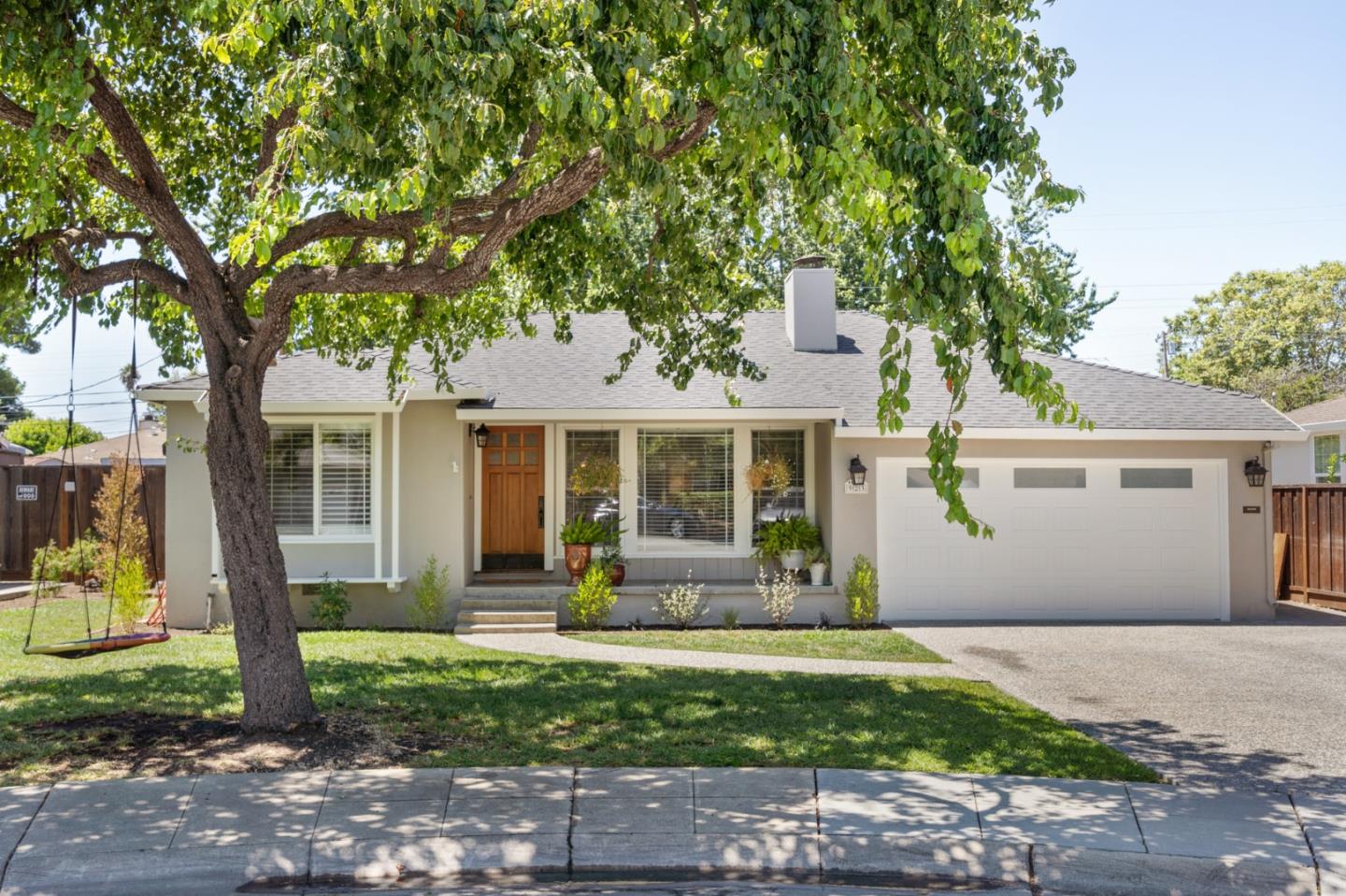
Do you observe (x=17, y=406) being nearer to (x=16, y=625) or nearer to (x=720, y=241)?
(x=16, y=625)

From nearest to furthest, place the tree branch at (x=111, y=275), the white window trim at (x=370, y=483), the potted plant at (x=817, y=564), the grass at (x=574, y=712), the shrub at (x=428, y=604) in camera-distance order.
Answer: the grass at (x=574, y=712) < the tree branch at (x=111, y=275) < the shrub at (x=428, y=604) < the white window trim at (x=370, y=483) < the potted plant at (x=817, y=564)

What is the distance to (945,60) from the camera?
7059 mm

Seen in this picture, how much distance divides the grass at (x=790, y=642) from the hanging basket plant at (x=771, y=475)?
7.19 ft

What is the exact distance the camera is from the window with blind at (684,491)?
15695 mm

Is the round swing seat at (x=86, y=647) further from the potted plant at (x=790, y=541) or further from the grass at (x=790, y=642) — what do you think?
the potted plant at (x=790, y=541)

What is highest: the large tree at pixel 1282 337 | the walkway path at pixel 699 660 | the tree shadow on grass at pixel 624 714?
the large tree at pixel 1282 337

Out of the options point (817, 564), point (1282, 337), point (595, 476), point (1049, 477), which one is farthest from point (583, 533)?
point (1282, 337)

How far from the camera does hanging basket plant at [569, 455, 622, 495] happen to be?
1527cm

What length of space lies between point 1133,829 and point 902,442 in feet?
29.8

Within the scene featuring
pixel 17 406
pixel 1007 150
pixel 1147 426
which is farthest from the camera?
pixel 17 406

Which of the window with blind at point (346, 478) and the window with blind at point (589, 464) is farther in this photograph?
the window with blind at point (589, 464)

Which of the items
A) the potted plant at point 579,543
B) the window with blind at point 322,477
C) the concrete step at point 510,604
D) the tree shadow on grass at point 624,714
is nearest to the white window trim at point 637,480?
the potted plant at point 579,543

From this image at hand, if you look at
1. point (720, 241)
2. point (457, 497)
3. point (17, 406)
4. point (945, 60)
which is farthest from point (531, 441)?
point (17, 406)

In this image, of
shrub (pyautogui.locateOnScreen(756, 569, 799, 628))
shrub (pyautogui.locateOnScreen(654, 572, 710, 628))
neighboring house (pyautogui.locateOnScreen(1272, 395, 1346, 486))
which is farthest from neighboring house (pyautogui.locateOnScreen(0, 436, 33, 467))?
neighboring house (pyautogui.locateOnScreen(1272, 395, 1346, 486))
